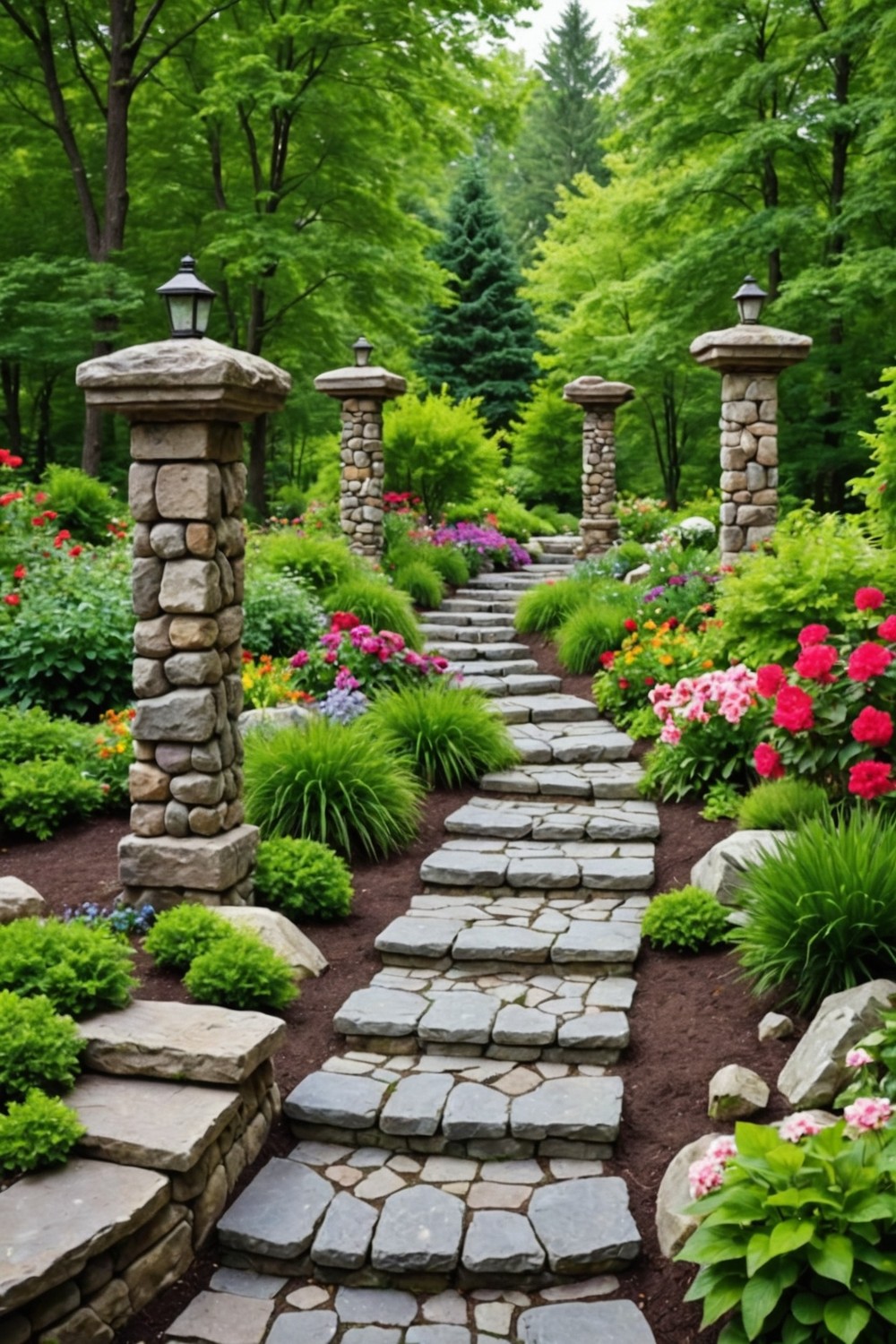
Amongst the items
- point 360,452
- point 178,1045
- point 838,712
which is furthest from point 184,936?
point 360,452

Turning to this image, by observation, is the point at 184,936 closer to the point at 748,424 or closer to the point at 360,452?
the point at 748,424

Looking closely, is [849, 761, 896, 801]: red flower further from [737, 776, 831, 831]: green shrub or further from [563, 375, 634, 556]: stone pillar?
[563, 375, 634, 556]: stone pillar

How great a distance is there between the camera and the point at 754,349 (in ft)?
28.9

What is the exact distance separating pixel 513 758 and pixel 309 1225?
14.4ft

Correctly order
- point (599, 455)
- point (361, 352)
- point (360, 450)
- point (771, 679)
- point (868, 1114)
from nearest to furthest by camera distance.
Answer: point (868, 1114), point (771, 679), point (360, 450), point (361, 352), point (599, 455)

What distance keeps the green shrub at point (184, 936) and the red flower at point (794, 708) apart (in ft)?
8.24

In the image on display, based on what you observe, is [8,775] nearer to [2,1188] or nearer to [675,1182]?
[2,1188]

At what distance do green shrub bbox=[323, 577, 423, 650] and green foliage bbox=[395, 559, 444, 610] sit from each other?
1.96 meters

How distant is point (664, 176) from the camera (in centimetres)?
1853

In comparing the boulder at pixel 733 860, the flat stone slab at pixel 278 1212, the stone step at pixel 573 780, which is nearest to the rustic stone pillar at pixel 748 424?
the stone step at pixel 573 780

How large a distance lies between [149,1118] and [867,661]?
3.33 meters

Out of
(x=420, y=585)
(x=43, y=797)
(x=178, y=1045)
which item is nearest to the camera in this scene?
(x=178, y=1045)

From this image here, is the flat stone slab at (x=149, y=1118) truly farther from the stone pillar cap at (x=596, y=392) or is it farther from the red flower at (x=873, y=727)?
the stone pillar cap at (x=596, y=392)

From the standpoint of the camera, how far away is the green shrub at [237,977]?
4352 millimetres
